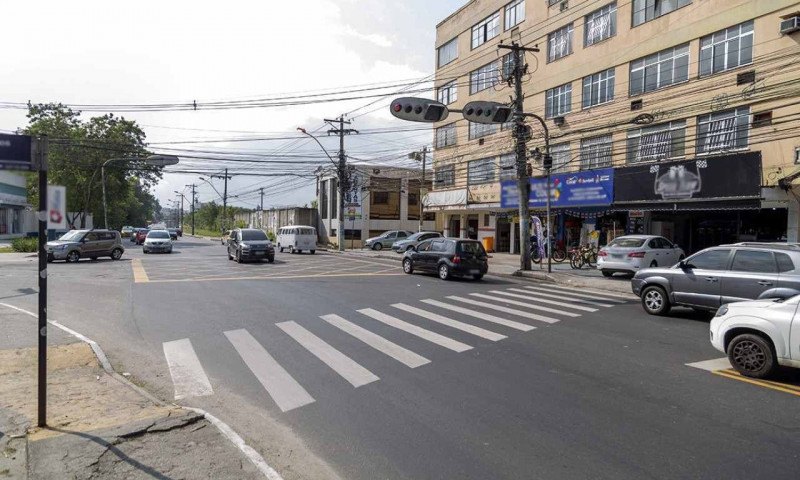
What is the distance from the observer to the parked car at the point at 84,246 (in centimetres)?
2584

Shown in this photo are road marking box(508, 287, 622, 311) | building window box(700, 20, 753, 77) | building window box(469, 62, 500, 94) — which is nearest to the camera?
road marking box(508, 287, 622, 311)

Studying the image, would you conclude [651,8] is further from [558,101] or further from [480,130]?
[480,130]

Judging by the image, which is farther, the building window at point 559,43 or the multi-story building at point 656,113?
the building window at point 559,43

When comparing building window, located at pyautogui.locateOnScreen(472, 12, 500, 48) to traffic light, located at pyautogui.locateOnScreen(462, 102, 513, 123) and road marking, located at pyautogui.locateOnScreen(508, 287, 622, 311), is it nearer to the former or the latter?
traffic light, located at pyautogui.locateOnScreen(462, 102, 513, 123)

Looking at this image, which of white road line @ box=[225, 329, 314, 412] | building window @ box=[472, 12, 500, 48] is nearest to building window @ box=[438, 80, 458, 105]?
building window @ box=[472, 12, 500, 48]

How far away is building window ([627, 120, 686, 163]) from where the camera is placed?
72.9 feet

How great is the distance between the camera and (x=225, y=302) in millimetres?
13148

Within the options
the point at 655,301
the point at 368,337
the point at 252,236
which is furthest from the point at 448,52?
the point at 368,337

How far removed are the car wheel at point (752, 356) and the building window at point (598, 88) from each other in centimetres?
2095

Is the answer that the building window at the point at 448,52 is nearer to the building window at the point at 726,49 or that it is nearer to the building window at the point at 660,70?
the building window at the point at 660,70

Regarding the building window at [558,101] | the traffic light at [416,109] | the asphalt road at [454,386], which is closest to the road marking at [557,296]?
the asphalt road at [454,386]

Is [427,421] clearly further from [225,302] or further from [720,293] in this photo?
[225,302]

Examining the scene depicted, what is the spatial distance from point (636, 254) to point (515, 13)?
19404 mm

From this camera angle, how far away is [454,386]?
21.1 ft
